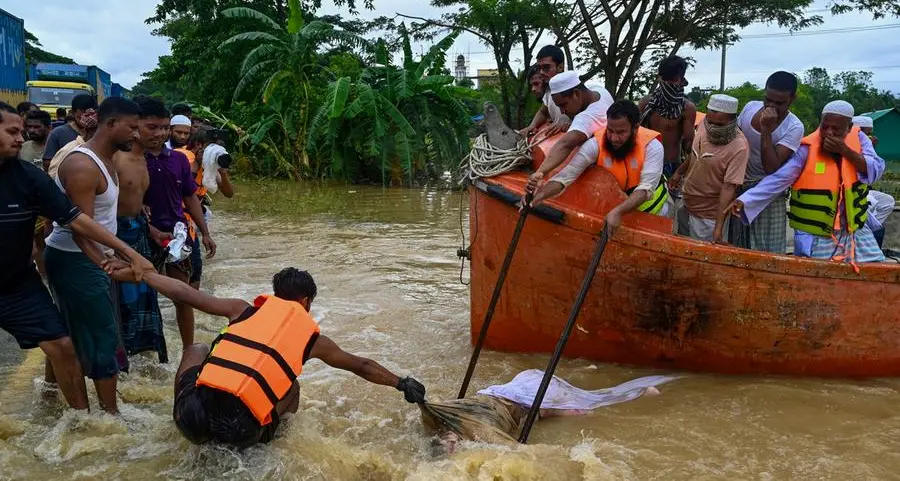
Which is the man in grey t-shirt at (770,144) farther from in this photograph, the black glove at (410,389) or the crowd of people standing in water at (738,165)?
the black glove at (410,389)

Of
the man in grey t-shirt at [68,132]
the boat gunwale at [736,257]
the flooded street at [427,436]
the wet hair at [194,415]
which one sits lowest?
the flooded street at [427,436]

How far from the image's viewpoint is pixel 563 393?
3.87 metres

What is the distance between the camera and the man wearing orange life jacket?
2.75 meters

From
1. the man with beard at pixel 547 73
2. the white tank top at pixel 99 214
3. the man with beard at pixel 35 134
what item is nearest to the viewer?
the white tank top at pixel 99 214

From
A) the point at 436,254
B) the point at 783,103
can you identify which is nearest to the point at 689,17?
the point at 436,254

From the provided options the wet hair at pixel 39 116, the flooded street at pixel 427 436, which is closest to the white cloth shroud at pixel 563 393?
the flooded street at pixel 427 436

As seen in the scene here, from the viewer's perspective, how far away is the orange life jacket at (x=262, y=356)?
274 centimetres

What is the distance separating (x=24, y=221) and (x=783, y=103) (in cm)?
404

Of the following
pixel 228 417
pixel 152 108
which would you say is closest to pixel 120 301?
pixel 152 108

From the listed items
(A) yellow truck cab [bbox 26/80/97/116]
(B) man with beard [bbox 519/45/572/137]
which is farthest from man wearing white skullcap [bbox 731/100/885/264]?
(A) yellow truck cab [bbox 26/80/97/116]

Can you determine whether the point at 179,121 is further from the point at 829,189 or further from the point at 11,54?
the point at 11,54

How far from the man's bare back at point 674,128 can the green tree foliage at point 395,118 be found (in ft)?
34.1

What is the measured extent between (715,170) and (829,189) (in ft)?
2.10

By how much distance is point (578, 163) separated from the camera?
4.03 meters
